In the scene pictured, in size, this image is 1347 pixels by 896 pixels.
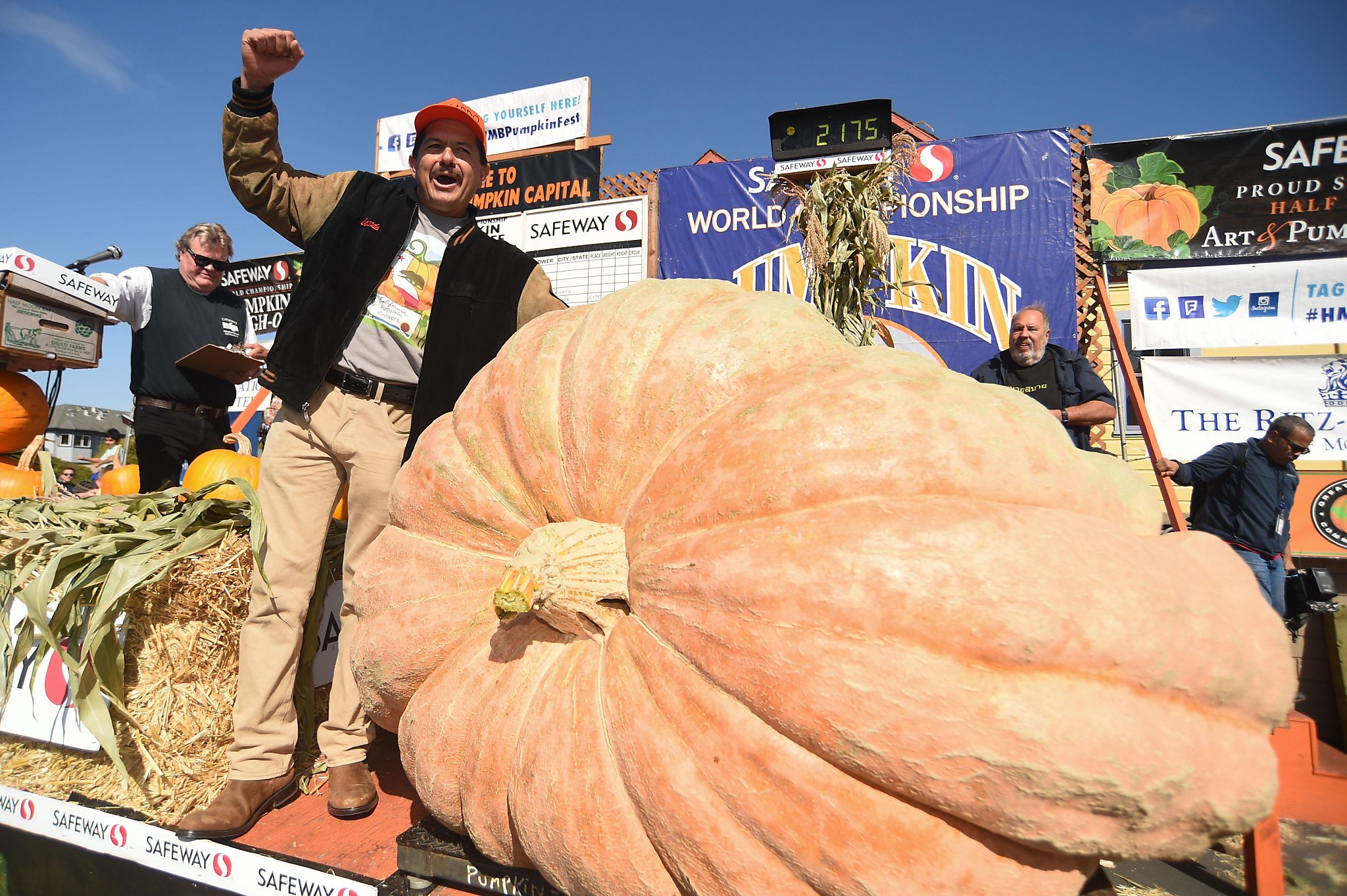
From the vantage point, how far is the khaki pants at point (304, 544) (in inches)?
80.4

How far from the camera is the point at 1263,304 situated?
615 cm

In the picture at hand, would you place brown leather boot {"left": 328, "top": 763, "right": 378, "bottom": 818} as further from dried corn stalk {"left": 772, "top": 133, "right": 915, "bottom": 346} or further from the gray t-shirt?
dried corn stalk {"left": 772, "top": 133, "right": 915, "bottom": 346}

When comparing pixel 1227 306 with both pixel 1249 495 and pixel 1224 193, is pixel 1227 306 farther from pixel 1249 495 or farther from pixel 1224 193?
pixel 1249 495

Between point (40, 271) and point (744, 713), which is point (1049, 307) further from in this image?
point (40, 271)

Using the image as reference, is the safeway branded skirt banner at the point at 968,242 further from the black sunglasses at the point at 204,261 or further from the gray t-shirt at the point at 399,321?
the gray t-shirt at the point at 399,321

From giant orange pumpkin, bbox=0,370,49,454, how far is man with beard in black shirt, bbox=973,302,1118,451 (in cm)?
591

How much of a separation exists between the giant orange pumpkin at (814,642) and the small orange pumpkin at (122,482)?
178 inches

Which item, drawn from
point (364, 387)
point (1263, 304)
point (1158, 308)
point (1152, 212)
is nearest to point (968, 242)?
point (1152, 212)

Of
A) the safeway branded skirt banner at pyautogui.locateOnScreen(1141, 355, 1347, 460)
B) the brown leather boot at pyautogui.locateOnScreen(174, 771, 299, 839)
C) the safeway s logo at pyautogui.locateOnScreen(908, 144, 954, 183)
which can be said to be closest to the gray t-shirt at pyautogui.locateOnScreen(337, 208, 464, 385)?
the brown leather boot at pyautogui.locateOnScreen(174, 771, 299, 839)

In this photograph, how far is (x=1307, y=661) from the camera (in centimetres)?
441

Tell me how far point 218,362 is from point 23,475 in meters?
1.91

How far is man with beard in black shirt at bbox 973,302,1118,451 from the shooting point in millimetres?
3879

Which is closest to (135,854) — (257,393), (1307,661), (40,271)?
(40,271)

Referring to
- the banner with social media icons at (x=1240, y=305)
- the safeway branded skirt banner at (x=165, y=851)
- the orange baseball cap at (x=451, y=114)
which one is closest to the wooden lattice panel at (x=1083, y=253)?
the banner with social media icons at (x=1240, y=305)
